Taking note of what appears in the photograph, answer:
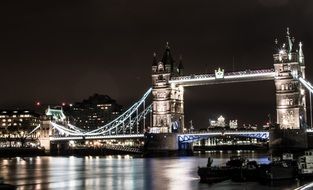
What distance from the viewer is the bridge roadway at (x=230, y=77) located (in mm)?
89188

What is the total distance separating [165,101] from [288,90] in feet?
69.6

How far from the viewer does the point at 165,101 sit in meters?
100

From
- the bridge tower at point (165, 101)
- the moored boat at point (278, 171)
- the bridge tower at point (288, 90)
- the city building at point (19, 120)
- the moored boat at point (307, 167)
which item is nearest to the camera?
the moored boat at point (278, 171)

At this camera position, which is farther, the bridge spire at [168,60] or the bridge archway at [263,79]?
the bridge spire at [168,60]

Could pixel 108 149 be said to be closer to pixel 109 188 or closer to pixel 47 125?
pixel 47 125

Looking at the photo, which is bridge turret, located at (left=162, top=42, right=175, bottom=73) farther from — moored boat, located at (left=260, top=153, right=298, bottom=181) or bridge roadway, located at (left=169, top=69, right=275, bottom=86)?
moored boat, located at (left=260, top=153, right=298, bottom=181)

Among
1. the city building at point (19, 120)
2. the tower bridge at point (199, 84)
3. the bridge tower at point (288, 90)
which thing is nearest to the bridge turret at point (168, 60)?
the tower bridge at point (199, 84)

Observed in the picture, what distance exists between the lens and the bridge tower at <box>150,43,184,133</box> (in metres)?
100

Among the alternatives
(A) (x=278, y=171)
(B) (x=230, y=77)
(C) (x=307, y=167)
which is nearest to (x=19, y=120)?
(B) (x=230, y=77)

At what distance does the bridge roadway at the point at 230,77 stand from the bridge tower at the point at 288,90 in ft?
5.61

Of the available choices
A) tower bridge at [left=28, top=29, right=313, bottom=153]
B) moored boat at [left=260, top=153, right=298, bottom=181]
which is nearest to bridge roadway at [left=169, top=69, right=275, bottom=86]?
tower bridge at [left=28, top=29, right=313, bottom=153]

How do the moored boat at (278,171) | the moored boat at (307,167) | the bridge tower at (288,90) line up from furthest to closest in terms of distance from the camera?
the bridge tower at (288,90) < the moored boat at (307,167) < the moored boat at (278,171)

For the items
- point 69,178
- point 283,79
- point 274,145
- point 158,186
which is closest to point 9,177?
point 69,178

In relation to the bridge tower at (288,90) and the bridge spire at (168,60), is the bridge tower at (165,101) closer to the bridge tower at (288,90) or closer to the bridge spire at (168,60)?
the bridge spire at (168,60)
